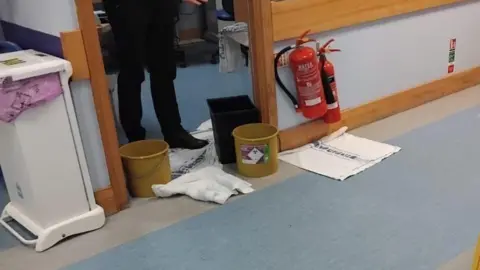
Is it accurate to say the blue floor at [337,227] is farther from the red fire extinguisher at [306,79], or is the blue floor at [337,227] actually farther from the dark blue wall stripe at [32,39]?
the dark blue wall stripe at [32,39]

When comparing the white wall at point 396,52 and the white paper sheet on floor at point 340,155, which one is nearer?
the white paper sheet on floor at point 340,155

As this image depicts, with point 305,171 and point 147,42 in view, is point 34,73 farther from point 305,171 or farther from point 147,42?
point 305,171

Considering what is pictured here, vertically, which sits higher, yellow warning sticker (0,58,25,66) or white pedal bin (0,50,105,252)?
yellow warning sticker (0,58,25,66)

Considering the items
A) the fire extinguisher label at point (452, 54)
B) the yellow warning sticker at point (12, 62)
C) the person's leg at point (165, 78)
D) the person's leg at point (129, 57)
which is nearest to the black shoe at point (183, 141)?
the person's leg at point (165, 78)

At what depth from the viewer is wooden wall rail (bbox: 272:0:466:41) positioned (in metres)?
2.54

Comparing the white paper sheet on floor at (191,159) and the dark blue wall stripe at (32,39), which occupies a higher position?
→ the dark blue wall stripe at (32,39)

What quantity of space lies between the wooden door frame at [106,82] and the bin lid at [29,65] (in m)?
0.12

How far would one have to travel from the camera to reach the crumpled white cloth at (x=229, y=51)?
9.05 feet

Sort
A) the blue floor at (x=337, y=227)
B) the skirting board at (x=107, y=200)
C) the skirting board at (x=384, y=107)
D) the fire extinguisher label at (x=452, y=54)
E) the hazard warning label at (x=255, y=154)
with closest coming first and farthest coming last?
1. the blue floor at (x=337, y=227)
2. the skirting board at (x=107, y=200)
3. the hazard warning label at (x=255, y=154)
4. the skirting board at (x=384, y=107)
5. the fire extinguisher label at (x=452, y=54)

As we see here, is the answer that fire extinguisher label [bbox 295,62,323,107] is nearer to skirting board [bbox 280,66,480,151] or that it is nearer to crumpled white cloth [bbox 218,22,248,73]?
skirting board [bbox 280,66,480,151]

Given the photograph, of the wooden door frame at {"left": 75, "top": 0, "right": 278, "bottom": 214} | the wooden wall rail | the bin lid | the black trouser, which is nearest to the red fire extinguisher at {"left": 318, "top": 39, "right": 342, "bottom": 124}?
the wooden wall rail

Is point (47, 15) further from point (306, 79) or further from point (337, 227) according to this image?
point (337, 227)

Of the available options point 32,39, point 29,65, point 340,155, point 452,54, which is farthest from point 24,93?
point 452,54

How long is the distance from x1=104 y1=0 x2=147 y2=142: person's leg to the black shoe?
0.51 feet
